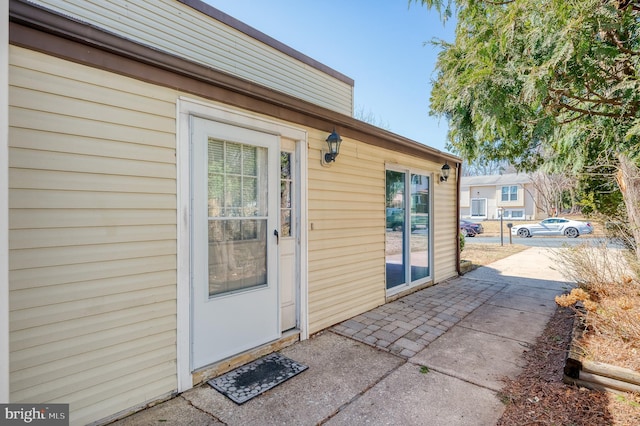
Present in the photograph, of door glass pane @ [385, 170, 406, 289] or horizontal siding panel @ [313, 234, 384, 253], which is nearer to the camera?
horizontal siding panel @ [313, 234, 384, 253]

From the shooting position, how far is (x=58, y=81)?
6.60 ft

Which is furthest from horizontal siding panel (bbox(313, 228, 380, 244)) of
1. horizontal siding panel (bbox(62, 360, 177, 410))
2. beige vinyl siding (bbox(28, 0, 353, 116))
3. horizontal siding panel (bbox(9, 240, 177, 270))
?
beige vinyl siding (bbox(28, 0, 353, 116))

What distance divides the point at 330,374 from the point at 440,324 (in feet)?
6.04

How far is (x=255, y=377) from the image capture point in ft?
8.87

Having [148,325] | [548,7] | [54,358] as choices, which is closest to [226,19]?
[548,7]

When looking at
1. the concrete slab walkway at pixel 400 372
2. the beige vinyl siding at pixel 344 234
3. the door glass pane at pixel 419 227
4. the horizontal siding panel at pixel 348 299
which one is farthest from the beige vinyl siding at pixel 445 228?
the horizontal siding panel at pixel 348 299

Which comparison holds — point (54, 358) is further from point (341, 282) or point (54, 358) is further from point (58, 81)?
point (341, 282)

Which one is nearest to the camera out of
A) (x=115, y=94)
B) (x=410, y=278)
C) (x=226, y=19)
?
(x=115, y=94)

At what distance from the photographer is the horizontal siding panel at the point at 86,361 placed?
1.89m

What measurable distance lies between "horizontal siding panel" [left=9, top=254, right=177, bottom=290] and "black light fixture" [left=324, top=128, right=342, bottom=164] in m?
2.05

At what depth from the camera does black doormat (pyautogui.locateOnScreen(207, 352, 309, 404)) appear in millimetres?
2482

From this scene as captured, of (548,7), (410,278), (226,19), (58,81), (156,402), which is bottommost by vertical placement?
(156,402)

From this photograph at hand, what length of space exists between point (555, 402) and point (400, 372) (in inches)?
44.9

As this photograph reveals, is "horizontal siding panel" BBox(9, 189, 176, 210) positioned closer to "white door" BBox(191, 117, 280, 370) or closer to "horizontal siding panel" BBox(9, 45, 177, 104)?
"white door" BBox(191, 117, 280, 370)
